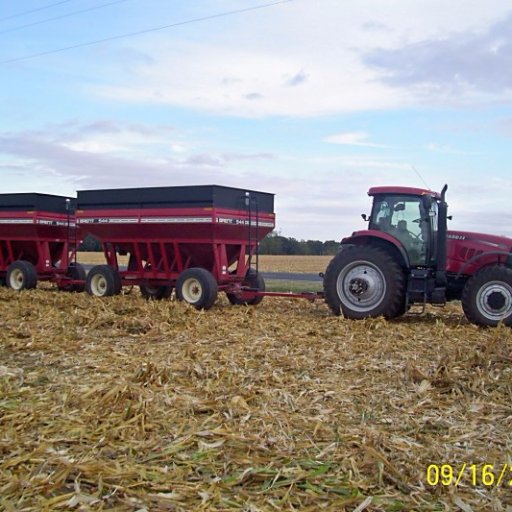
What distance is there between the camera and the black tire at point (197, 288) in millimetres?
12875

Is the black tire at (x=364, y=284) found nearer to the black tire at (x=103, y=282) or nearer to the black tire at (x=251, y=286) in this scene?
the black tire at (x=251, y=286)

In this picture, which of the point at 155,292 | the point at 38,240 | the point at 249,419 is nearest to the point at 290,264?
the point at 38,240

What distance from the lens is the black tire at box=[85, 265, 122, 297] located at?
1463 centimetres

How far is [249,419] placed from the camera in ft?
17.7

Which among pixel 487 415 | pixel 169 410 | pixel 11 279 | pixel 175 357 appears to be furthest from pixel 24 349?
pixel 11 279

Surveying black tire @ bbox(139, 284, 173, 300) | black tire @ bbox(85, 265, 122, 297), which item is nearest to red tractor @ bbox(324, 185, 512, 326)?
black tire @ bbox(139, 284, 173, 300)

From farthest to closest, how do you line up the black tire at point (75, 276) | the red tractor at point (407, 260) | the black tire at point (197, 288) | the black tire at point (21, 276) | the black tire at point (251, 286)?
the black tire at point (75, 276) < the black tire at point (21, 276) < the black tire at point (251, 286) < the black tire at point (197, 288) < the red tractor at point (407, 260)

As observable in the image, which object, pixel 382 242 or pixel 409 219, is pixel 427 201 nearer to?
pixel 409 219

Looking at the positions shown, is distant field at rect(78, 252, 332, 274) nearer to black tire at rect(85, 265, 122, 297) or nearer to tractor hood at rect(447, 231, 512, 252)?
black tire at rect(85, 265, 122, 297)

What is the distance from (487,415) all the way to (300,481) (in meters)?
2.11

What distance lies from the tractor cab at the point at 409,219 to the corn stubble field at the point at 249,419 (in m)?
2.03

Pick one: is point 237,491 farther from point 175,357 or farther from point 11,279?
point 11,279
